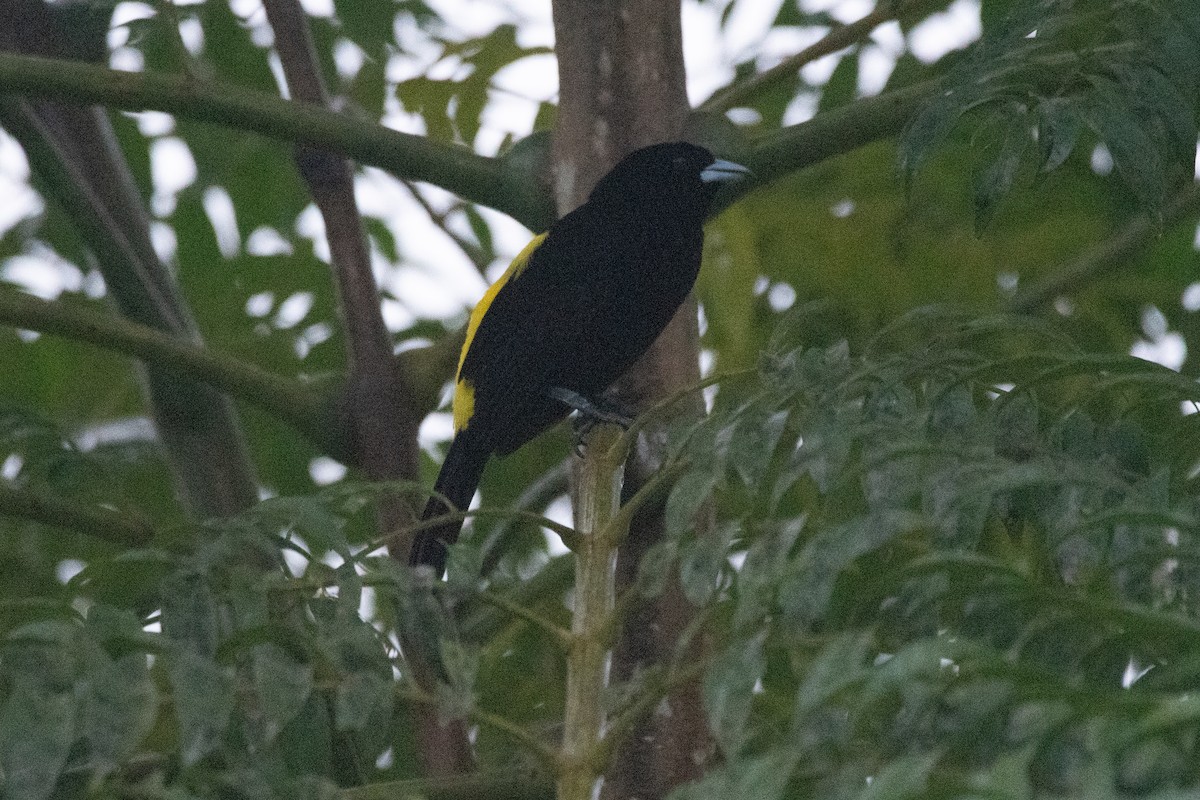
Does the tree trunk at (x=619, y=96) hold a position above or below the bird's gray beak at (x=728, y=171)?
above

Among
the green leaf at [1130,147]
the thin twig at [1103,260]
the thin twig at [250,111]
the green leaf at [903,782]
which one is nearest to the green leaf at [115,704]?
the green leaf at [903,782]

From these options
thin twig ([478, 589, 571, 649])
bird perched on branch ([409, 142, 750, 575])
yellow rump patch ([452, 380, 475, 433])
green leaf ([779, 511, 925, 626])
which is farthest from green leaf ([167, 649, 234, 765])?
yellow rump patch ([452, 380, 475, 433])

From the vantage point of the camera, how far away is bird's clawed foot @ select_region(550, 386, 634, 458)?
3.86 meters

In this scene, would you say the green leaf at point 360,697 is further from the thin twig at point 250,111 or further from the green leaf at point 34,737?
the thin twig at point 250,111

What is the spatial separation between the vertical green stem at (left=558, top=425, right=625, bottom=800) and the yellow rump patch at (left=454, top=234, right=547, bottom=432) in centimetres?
176

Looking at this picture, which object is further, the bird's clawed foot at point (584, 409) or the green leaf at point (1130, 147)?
the bird's clawed foot at point (584, 409)

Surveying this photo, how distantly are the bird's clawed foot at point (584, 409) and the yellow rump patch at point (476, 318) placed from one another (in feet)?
0.69

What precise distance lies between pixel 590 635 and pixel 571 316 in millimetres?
2181

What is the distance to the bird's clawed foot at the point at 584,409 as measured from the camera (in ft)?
12.6

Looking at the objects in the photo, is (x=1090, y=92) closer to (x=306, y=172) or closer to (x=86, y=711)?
(x=86, y=711)

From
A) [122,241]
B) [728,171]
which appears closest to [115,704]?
[728,171]

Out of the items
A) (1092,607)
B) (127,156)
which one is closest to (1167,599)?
(1092,607)

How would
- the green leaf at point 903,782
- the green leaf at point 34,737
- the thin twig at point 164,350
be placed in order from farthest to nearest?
1. the thin twig at point 164,350
2. the green leaf at point 34,737
3. the green leaf at point 903,782

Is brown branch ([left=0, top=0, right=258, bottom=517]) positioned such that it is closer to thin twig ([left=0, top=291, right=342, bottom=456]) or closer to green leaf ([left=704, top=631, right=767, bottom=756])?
thin twig ([left=0, top=291, right=342, bottom=456])
